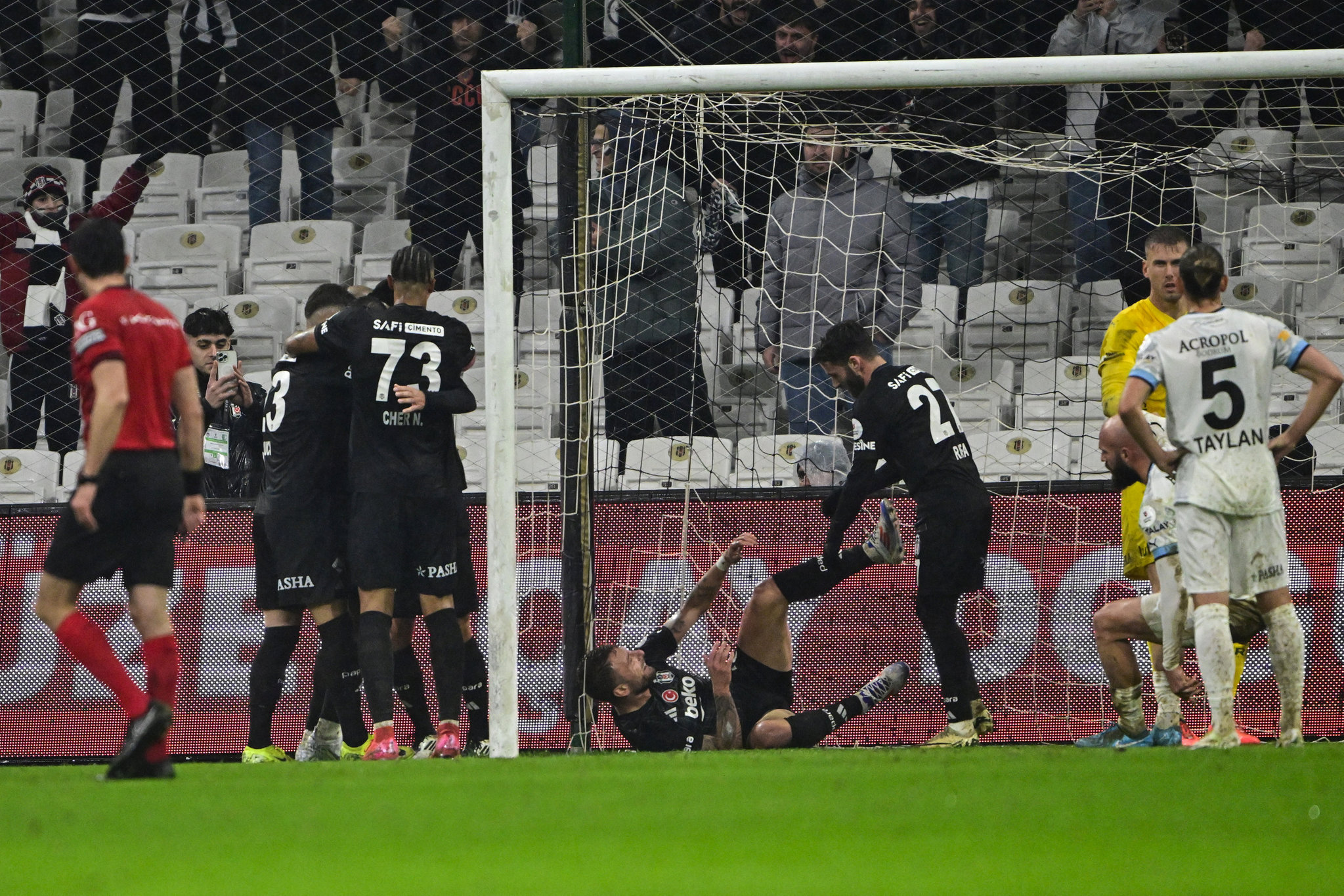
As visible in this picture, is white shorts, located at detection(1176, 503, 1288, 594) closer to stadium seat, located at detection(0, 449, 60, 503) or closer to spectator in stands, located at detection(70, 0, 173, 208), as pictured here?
stadium seat, located at detection(0, 449, 60, 503)

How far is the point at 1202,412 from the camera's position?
5656 mm

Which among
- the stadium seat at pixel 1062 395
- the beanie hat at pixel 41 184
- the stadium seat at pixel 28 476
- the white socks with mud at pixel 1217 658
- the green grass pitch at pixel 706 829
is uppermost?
the beanie hat at pixel 41 184

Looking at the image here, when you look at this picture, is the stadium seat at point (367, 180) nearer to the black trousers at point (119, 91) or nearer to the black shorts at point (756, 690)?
the black trousers at point (119, 91)

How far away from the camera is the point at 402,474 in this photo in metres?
6.61

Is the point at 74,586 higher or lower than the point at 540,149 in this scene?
lower

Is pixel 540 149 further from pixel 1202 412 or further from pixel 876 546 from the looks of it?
pixel 1202 412

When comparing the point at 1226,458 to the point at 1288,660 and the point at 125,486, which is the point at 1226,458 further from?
the point at 125,486

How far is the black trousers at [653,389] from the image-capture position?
8484 millimetres

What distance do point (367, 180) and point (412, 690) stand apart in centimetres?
577

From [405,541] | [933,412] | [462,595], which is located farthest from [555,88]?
[462,595]

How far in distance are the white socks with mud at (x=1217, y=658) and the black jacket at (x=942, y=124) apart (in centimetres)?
397

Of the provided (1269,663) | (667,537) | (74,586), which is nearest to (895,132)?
(667,537)

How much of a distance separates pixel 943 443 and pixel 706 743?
1.81 meters

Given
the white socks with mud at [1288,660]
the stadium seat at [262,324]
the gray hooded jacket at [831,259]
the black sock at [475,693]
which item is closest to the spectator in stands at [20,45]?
the stadium seat at [262,324]
